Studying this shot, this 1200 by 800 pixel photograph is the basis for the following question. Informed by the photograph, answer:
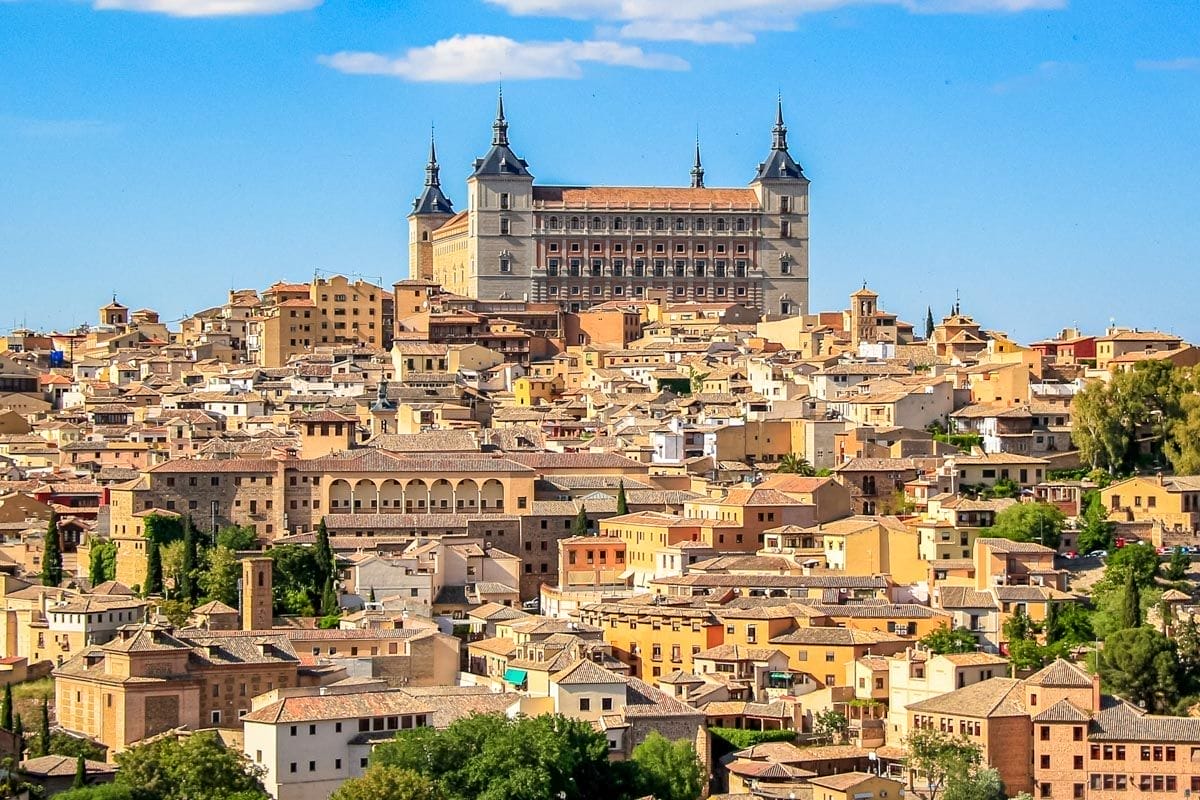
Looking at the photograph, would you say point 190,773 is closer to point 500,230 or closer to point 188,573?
point 188,573

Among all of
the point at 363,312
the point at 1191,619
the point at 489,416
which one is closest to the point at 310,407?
the point at 489,416

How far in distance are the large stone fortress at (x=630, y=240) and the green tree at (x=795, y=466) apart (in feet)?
122

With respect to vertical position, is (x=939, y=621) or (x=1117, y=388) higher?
(x=1117, y=388)

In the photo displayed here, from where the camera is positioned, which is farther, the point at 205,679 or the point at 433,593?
the point at 433,593

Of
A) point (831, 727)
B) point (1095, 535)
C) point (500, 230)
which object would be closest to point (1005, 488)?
point (1095, 535)

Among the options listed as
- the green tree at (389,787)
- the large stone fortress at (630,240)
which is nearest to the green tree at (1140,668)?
the green tree at (389,787)

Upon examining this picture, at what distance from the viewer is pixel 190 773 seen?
42688mm

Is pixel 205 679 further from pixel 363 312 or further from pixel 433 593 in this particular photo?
pixel 363 312

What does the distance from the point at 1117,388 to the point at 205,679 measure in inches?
1005

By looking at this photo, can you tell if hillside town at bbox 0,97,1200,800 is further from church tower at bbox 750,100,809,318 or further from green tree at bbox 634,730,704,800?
church tower at bbox 750,100,809,318

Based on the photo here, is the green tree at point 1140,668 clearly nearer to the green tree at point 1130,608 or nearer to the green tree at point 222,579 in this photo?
the green tree at point 1130,608

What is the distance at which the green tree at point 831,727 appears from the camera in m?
47.7

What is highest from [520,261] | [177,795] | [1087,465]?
[520,261]

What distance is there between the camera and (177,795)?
42625mm
